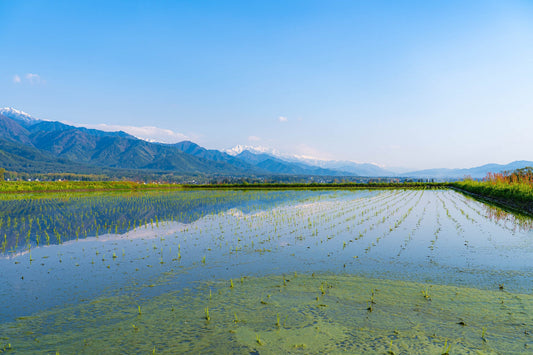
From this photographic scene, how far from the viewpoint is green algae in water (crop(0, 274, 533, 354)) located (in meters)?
4.58

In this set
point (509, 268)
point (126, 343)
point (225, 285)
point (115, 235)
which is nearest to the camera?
A: point (126, 343)

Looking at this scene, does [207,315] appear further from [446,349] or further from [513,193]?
[513,193]

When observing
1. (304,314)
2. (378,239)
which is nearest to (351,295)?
(304,314)

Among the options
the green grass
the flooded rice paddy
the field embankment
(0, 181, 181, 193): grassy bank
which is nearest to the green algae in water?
the flooded rice paddy

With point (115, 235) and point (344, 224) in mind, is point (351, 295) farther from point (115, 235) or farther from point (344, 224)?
point (115, 235)

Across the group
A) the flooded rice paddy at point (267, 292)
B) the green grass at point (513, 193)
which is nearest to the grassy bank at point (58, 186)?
the flooded rice paddy at point (267, 292)

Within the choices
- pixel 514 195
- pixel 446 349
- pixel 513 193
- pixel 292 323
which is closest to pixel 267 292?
pixel 292 323

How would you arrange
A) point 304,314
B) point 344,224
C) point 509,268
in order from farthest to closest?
point 344,224 → point 509,268 → point 304,314

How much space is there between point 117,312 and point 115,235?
8.31 metres

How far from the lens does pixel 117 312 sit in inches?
226

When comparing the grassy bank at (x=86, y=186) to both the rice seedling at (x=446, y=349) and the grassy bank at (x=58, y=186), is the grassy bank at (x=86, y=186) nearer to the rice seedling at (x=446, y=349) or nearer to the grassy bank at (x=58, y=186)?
the grassy bank at (x=58, y=186)

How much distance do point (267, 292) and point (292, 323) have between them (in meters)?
1.52

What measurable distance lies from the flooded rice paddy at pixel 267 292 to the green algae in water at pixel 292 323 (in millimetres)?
27

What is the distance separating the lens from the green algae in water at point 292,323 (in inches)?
180
